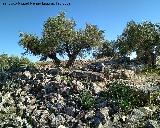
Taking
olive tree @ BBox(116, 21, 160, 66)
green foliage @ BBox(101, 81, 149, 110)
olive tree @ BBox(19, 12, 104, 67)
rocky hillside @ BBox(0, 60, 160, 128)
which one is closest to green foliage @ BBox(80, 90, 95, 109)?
rocky hillside @ BBox(0, 60, 160, 128)

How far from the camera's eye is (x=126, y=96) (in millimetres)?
34000

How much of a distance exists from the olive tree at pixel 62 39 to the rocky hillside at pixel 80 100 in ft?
23.9

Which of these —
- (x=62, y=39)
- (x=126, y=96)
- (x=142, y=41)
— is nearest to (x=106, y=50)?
(x=142, y=41)

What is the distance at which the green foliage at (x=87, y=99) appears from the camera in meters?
33.4

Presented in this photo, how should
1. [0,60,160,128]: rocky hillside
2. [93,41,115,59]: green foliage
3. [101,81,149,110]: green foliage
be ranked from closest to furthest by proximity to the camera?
Answer: [0,60,160,128]: rocky hillside < [101,81,149,110]: green foliage < [93,41,115,59]: green foliage

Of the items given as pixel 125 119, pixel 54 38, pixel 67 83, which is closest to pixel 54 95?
pixel 67 83

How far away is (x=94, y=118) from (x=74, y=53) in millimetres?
20294

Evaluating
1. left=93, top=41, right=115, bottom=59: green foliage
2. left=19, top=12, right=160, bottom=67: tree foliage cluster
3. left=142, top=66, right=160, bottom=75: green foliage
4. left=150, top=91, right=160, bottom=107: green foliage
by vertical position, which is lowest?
left=150, top=91, right=160, bottom=107: green foliage

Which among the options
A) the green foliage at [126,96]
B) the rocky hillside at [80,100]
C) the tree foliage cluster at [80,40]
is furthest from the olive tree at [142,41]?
the green foliage at [126,96]

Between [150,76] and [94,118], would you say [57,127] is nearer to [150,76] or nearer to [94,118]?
[94,118]

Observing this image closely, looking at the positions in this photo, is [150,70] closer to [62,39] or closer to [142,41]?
[142,41]

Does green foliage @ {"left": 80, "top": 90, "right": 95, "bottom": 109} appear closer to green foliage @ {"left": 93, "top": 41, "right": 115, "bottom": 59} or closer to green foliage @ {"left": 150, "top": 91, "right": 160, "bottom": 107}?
green foliage @ {"left": 150, "top": 91, "right": 160, "bottom": 107}

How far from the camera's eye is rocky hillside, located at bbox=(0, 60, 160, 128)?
31.0m

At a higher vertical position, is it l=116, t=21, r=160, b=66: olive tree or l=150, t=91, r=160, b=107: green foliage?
l=116, t=21, r=160, b=66: olive tree
